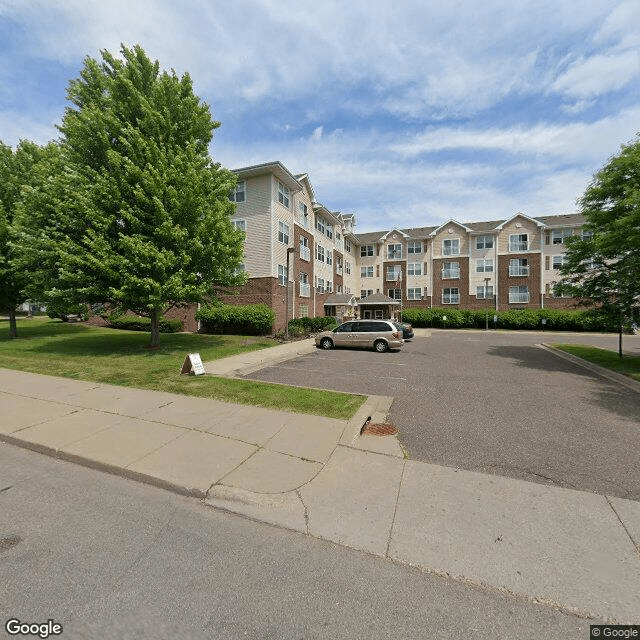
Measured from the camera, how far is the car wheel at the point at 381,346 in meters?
16.4

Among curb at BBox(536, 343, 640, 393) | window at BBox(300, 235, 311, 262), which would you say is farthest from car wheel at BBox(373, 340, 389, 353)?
window at BBox(300, 235, 311, 262)

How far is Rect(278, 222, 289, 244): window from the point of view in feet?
77.0

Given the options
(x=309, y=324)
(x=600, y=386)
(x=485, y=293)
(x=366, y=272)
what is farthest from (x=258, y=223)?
(x=485, y=293)

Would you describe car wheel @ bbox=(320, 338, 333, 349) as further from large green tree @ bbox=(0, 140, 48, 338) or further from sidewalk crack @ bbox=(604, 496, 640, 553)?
large green tree @ bbox=(0, 140, 48, 338)

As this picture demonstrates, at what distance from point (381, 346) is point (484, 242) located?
35264 millimetres

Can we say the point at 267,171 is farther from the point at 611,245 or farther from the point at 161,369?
the point at 611,245

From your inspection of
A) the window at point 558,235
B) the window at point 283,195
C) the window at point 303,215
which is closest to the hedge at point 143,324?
the window at point 283,195

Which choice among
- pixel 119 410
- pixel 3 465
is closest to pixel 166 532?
pixel 3 465

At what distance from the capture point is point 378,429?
567cm

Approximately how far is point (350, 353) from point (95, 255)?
11.7 meters

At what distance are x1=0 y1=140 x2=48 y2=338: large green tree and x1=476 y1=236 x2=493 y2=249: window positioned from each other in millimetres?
45405

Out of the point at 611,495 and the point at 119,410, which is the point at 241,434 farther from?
the point at 611,495

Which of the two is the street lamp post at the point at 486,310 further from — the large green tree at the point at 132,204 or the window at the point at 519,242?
the large green tree at the point at 132,204

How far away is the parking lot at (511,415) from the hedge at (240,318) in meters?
9.59
